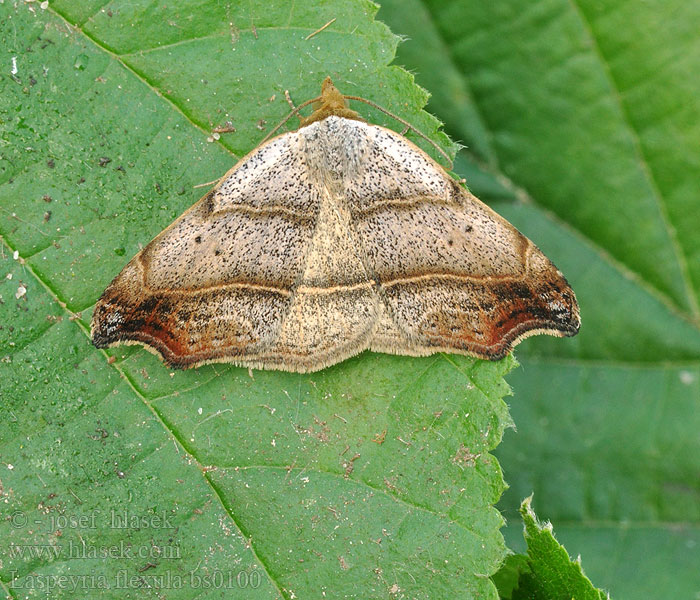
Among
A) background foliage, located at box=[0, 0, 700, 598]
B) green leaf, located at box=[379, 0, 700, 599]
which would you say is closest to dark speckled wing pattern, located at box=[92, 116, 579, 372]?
background foliage, located at box=[0, 0, 700, 598]

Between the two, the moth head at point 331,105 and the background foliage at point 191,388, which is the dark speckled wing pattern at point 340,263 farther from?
the background foliage at point 191,388

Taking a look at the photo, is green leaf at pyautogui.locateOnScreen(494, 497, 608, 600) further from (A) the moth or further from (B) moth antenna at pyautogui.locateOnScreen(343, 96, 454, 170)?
(B) moth antenna at pyautogui.locateOnScreen(343, 96, 454, 170)

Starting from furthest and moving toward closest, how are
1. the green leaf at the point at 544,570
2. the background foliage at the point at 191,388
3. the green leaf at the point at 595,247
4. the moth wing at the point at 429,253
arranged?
the green leaf at the point at 595,247 < the moth wing at the point at 429,253 < the background foliage at the point at 191,388 < the green leaf at the point at 544,570

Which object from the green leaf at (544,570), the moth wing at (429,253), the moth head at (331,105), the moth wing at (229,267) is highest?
the moth head at (331,105)

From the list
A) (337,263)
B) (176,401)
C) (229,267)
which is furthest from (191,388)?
(337,263)

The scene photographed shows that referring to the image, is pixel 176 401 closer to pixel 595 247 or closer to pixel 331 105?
pixel 331 105

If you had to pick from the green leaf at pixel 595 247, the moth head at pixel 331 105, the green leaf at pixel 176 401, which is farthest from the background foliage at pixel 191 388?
the green leaf at pixel 595 247

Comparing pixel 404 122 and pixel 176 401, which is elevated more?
pixel 404 122

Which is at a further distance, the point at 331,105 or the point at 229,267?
the point at 229,267
